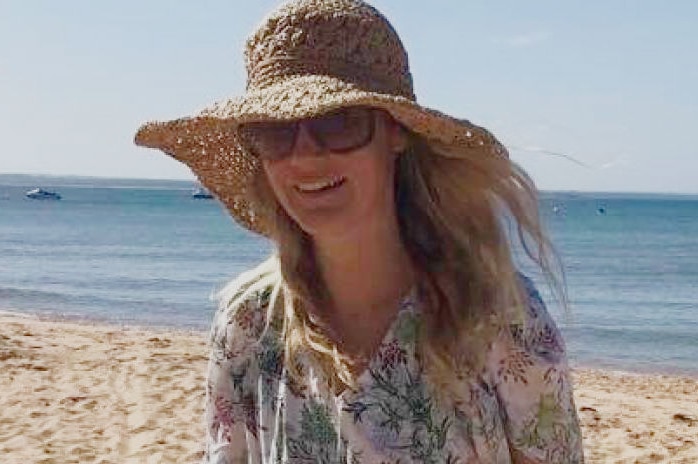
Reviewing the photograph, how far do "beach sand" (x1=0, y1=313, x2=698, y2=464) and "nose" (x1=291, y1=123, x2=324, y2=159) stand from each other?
5.12 m

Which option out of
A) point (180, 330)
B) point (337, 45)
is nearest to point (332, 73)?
point (337, 45)

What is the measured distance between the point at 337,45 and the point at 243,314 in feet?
1.48

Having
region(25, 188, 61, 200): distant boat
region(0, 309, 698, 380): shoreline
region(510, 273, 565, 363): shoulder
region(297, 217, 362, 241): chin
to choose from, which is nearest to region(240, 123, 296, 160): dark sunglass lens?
region(297, 217, 362, 241): chin

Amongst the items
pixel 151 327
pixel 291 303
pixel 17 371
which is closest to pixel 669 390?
pixel 17 371

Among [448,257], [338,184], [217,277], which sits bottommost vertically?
[217,277]

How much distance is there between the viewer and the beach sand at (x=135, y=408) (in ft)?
23.4

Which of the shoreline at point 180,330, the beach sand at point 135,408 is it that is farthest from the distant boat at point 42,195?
the beach sand at point 135,408

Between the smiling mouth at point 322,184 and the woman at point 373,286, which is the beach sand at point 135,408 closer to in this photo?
the woman at point 373,286

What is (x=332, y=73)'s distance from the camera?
6.12 feet

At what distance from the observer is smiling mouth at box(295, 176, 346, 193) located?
6.02 ft

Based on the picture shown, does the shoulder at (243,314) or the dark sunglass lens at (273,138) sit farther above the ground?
the dark sunglass lens at (273,138)

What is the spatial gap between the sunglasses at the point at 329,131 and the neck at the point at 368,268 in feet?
0.46

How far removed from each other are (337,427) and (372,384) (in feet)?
0.27

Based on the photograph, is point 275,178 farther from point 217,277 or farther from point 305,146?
point 217,277
